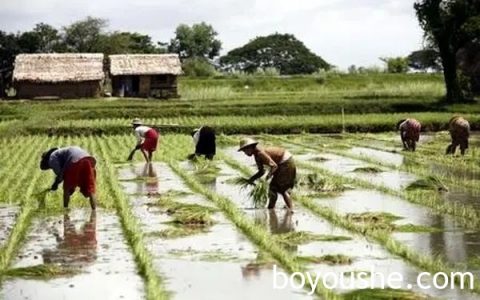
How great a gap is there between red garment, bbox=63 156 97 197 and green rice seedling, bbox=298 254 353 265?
3.44m

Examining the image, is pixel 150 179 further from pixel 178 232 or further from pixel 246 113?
pixel 246 113

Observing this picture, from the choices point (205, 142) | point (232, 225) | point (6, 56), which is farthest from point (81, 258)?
point (6, 56)

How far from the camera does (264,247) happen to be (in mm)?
7699

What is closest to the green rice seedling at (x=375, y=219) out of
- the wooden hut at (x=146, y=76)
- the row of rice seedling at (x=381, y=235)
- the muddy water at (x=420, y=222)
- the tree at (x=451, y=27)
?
the row of rice seedling at (x=381, y=235)

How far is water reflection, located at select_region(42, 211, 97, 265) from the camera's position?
7406 mm

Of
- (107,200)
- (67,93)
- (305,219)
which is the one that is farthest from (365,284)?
(67,93)

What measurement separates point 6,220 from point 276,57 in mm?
67039

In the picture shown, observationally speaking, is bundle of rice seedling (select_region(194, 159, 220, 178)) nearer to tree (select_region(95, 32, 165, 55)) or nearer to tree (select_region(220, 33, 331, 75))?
tree (select_region(95, 32, 165, 55))

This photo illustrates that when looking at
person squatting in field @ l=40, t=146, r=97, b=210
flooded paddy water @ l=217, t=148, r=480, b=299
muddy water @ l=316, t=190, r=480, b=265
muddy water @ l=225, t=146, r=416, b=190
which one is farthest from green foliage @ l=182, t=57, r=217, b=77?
person squatting in field @ l=40, t=146, r=97, b=210

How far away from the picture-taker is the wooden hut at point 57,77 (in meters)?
39.9

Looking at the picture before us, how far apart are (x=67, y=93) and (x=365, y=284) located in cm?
3586

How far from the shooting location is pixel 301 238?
815cm

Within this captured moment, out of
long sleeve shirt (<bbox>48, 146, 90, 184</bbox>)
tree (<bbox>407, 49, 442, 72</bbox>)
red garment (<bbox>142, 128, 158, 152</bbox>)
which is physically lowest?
red garment (<bbox>142, 128, 158, 152</bbox>)

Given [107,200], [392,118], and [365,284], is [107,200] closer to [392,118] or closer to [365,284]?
[365,284]
